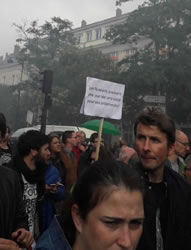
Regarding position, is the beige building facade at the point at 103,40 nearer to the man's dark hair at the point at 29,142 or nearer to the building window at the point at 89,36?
the building window at the point at 89,36

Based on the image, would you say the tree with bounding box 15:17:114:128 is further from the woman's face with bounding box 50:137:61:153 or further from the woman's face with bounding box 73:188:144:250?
the woman's face with bounding box 73:188:144:250

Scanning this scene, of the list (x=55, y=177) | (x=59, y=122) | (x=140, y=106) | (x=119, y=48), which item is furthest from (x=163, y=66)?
(x=119, y=48)

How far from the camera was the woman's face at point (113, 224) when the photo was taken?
1445 millimetres

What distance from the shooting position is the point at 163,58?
24891 mm

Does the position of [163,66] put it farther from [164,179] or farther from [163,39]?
[164,179]

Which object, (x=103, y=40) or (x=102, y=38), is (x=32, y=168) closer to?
(x=102, y=38)

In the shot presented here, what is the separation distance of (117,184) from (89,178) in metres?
0.13

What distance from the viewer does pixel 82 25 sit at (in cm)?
6191

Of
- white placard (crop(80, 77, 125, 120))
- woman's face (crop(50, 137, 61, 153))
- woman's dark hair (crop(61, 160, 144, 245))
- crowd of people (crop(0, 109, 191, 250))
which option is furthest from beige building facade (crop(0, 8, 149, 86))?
woman's dark hair (crop(61, 160, 144, 245))

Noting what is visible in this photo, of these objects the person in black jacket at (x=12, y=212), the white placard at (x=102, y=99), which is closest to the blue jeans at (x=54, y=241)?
the person in black jacket at (x=12, y=212)

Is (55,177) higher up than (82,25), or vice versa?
(82,25)

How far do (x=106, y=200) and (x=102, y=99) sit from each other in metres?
4.10

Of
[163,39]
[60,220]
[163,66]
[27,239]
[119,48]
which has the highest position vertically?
[119,48]

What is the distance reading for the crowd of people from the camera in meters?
1.50
